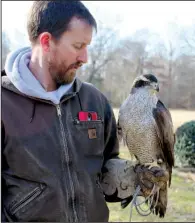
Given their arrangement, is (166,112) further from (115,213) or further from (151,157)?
(115,213)

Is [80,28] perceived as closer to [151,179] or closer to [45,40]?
[45,40]

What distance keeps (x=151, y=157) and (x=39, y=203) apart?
1.00 meters

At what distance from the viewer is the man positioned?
6.66 ft

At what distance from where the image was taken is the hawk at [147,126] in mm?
2660

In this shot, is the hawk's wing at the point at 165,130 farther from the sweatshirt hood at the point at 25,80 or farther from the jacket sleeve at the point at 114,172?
the sweatshirt hood at the point at 25,80

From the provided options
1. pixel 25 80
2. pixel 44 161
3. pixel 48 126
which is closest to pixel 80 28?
pixel 25 80

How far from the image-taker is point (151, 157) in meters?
2.77

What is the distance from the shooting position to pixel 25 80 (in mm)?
2084

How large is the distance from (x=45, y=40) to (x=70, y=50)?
0.49 ft

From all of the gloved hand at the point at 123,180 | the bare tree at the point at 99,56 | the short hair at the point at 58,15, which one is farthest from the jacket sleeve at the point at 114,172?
the bare tree at the point at 99,56

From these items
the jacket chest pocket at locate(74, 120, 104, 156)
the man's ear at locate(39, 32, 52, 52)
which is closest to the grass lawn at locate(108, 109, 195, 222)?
the jacket chest pocket at locate(74, 120, 104, 156)

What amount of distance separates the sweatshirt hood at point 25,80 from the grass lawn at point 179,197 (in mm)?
759

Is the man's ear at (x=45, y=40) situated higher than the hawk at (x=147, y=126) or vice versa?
the man's ear at (x=45, y=40)

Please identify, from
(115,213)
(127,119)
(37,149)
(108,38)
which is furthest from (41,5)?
(108,38)
